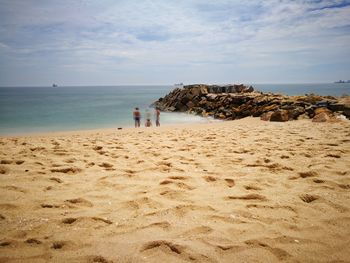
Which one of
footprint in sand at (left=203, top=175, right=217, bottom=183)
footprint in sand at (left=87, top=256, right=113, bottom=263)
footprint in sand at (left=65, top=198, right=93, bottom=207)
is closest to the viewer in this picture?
footprint in sand at (left=87, top=256, right=113, bottom=263)

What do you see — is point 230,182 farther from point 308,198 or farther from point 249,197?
point 308,198

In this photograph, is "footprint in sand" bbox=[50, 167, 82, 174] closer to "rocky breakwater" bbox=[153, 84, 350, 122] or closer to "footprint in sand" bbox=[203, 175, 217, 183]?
"footprint in sand" bbox=[203, 175, 217, 183]

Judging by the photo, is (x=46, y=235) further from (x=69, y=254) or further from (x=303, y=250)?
(x=303, y=250)

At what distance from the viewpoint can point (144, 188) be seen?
328cm

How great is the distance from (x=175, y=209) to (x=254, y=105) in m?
19.7

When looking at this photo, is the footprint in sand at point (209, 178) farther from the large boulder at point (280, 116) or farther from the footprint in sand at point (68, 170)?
the large boulder at point (280, 116)

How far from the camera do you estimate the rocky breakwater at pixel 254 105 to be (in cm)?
1474

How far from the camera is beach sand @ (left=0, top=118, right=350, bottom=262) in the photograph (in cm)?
197

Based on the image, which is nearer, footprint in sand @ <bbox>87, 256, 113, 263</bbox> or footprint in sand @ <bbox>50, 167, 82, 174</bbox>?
footprint in sand @ <bbox>87, 256, 113, 263</bbox>

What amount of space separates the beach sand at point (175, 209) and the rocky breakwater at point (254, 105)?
1038 centimetres

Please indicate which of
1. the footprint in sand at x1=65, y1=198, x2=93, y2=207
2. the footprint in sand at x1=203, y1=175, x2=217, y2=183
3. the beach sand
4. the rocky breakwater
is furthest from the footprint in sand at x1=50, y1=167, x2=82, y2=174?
the rocky breakwater

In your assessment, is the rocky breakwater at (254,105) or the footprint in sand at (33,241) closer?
the footprint in sand at (33,241)

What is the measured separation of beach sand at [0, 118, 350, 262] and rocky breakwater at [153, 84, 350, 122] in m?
10.4

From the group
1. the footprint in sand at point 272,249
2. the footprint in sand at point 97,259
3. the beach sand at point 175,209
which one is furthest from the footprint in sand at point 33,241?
the footprint in sand at point 272,249
